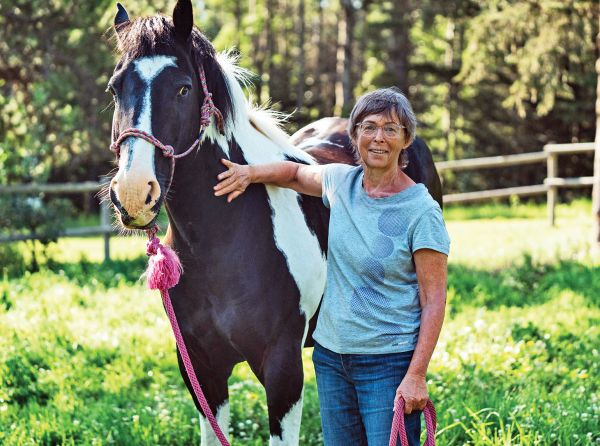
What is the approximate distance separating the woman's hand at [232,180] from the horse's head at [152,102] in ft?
0.57

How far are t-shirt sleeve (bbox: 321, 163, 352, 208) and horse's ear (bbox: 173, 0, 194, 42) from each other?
0.71m

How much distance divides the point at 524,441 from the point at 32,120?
9.43m

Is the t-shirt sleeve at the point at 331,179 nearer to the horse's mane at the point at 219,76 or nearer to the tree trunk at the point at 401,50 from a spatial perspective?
the horse's mane at the point at 219,76

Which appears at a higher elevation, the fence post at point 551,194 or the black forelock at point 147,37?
the black forelock at point 147,37

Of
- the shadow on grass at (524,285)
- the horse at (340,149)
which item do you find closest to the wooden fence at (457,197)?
the shadow on grass at (524,285)

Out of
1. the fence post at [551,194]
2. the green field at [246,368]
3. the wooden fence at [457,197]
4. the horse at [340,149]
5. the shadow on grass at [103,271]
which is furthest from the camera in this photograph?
the fence post at [551,194]

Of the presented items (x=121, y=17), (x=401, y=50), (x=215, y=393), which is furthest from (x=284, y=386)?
(x=401, y=50)

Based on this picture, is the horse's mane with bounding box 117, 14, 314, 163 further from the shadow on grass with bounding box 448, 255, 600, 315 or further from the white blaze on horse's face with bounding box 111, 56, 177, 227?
the shadow on grass with bounding box 448, 255, 600, 315

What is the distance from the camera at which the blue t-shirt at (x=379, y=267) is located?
207cm

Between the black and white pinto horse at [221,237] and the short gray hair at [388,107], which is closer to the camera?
the short gray hair at [388,107]

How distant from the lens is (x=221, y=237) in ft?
8.88

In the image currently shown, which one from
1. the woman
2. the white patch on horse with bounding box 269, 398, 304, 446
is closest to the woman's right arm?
the woman

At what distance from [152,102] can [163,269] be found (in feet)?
1.90

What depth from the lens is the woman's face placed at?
6.97 feet
